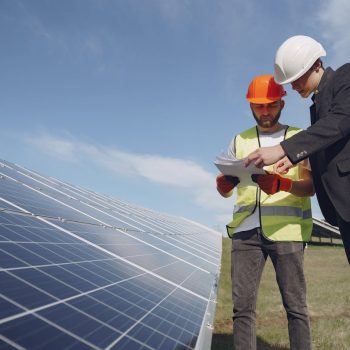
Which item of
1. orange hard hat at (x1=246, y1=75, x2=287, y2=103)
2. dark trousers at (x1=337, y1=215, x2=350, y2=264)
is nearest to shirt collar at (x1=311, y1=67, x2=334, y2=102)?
orange hard hat at (x1=246, y1=75, x2=287, y2=103)

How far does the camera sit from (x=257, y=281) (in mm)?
4234

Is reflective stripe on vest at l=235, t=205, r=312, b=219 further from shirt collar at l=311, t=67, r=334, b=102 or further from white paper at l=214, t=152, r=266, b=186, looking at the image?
shirt collar at l=311, t=67, r=334, b=102

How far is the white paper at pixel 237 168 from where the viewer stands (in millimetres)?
3887

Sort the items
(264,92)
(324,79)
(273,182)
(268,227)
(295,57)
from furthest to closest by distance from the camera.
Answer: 1. (264,92)
2. (268,227)
3. (273,182)
4. (295,57)
5. (324,79)

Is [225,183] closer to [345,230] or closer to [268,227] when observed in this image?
[268,227]

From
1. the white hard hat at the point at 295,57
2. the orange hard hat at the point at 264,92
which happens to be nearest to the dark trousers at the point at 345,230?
the white hard hat at the point at 295,57

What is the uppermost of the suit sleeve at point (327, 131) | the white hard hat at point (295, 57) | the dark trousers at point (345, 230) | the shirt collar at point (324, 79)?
the white hard hat at point (295, 57)

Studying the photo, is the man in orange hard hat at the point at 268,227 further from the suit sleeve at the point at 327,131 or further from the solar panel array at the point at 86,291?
the suit sleeve at the point at 327,131

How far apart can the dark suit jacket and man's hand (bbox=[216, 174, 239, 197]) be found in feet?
3.26

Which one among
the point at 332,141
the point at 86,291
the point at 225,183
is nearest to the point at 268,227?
the point at 225,183

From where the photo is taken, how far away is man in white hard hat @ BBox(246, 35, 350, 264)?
324cm

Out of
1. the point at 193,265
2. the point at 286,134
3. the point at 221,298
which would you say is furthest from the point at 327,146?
the point at 221,298

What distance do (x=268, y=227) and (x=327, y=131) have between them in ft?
4.24

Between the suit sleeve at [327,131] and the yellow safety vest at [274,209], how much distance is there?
3.42ft
